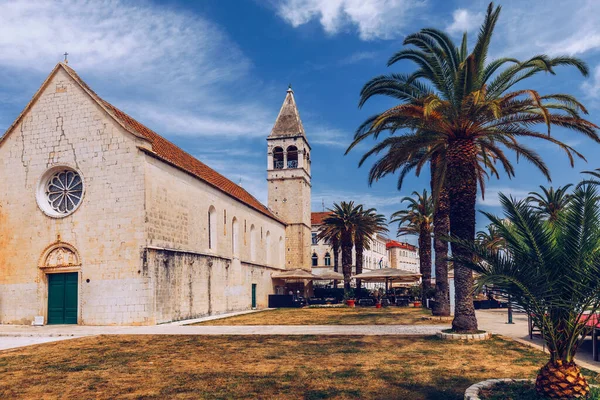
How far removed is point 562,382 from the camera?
23.2 feet

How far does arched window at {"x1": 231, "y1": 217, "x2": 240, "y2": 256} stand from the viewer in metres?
36.6

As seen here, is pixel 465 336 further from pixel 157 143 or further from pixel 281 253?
pixel 281 253

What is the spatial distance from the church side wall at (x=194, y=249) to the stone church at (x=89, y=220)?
0.10m

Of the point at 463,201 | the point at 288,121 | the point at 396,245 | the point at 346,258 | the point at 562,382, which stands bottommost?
the point at 562,382

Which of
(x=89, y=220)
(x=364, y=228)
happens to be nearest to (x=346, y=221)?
(x=364, y=228)

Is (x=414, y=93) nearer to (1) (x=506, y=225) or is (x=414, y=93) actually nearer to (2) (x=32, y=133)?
(1) (x=506, y=225)

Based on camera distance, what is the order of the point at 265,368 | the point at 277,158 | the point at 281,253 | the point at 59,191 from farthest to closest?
the point at 277,158
the point at 281,253
the point at 59,191
the point at 265,368

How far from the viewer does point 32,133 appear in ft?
84.6

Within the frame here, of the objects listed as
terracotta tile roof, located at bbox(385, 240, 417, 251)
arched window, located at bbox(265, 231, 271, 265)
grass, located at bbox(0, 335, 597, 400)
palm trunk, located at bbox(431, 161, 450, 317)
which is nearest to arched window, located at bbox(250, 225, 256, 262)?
arched window, located at bbox(265, 231, 271, 265)

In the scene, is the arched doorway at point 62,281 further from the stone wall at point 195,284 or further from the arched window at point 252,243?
the arched window at point 252,243

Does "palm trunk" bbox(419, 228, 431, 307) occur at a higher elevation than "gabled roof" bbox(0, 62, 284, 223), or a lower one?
lower

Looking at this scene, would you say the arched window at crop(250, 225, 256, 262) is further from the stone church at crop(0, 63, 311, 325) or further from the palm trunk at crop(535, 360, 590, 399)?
the palm trunk at crop(535, 360, 590, 399)

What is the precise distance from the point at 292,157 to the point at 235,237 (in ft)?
56.4

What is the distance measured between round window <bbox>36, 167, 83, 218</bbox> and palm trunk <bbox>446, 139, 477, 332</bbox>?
58.2 ft
